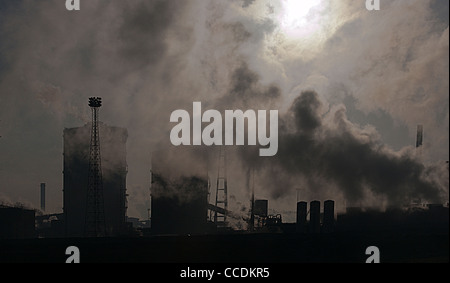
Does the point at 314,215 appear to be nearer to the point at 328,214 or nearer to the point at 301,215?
the point at 328,214

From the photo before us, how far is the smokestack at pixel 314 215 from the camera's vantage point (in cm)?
9831

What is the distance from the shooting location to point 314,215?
325 ft

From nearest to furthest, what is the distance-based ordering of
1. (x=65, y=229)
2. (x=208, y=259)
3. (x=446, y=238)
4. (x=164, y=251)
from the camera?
(x=164, y=251) → (x=208, y=259) → (x=446, y=238) → (x=65, y=229)

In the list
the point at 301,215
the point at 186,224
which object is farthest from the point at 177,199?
the point at 301,215

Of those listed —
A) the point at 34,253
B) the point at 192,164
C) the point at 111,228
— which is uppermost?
the point at 192,164

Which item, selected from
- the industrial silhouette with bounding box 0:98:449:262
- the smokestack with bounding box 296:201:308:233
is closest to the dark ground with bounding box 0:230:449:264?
the industrial silhouette with bounding box 0:98:449:262

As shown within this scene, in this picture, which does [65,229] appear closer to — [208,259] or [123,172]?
[123,172]

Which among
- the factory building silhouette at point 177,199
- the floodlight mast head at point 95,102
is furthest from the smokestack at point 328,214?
the floodlight mast head at point 95,102

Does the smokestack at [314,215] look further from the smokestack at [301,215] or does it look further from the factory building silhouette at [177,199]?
the factory building silhouette at [177,199]

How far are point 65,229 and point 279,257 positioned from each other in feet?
202

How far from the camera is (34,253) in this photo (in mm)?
62844

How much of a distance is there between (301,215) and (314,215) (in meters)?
3.39

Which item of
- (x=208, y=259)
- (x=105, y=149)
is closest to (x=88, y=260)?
(x=208, y=259)

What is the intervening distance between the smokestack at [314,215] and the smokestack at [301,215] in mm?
1612
